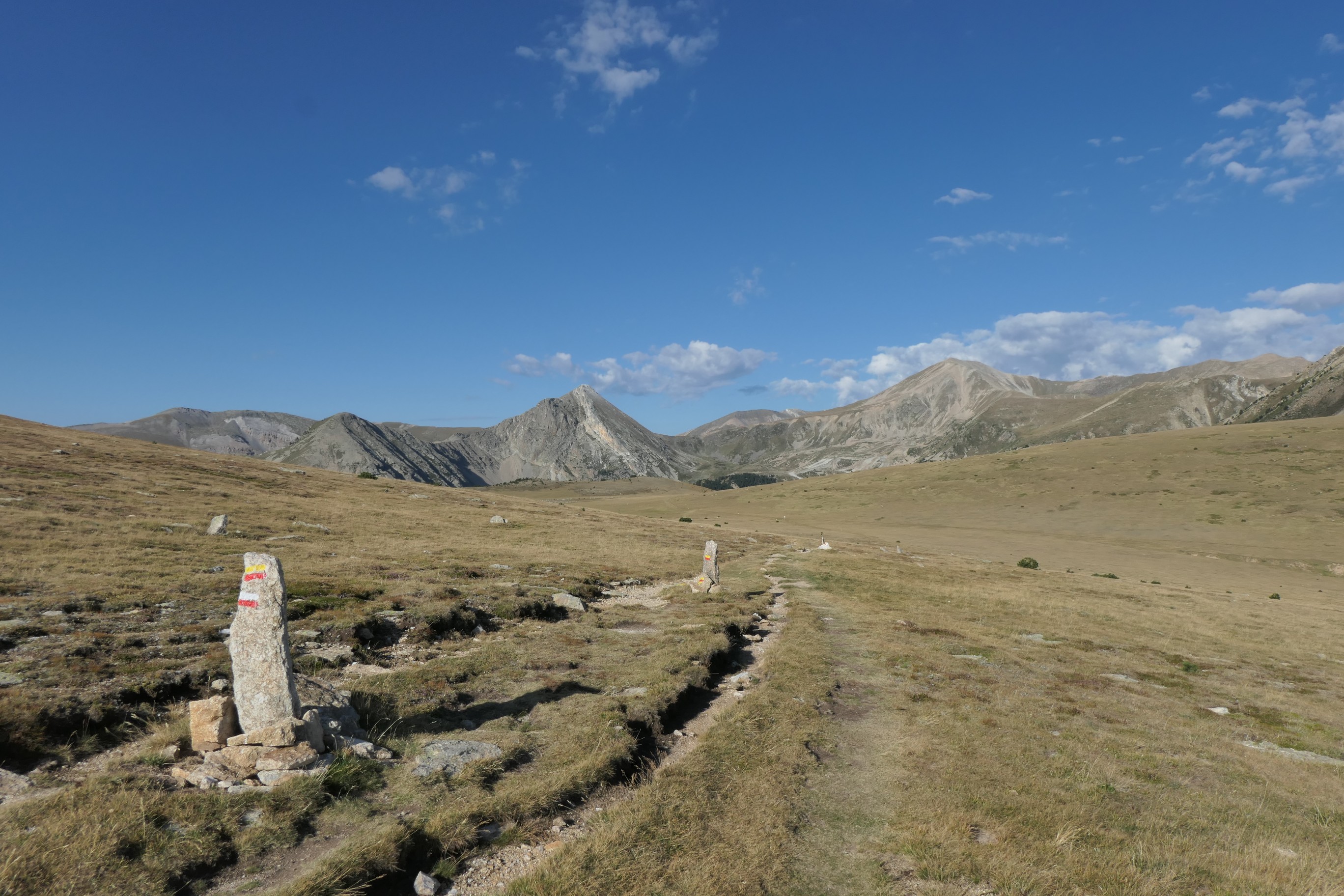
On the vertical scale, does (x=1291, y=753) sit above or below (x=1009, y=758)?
below

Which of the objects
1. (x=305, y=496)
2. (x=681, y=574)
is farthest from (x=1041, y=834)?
(x=305, y=496)

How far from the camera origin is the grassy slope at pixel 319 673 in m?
7.21

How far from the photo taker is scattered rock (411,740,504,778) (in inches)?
393

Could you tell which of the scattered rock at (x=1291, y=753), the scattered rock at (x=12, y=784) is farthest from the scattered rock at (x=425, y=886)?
the scattered rock at (x=1291, y=753)

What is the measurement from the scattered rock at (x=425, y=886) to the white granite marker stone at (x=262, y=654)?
3533 millimetres

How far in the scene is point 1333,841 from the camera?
10.0 m

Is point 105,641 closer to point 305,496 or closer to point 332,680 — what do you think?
point 332,680

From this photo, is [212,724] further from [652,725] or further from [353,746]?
[652,725]

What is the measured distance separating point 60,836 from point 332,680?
7102 millimetres

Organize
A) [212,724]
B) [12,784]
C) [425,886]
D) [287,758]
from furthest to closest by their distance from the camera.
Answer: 1. [212,724]
2. [287,758]
3. [12,784]
4. [425,886]

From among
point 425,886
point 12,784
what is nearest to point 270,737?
point 12,784

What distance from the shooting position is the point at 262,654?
967cm

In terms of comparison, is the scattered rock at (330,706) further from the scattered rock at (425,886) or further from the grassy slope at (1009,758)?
the grassy slope at (1009,758)

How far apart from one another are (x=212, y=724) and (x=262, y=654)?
4.21ft
